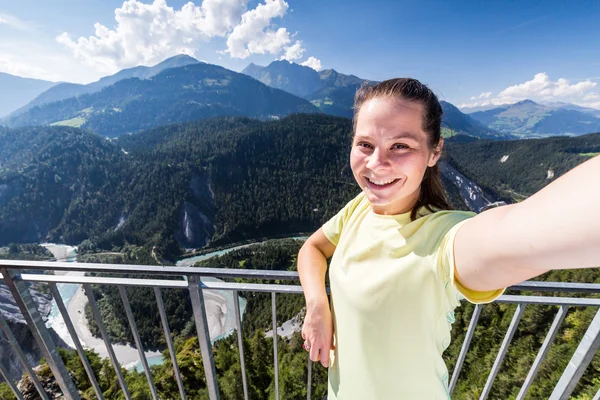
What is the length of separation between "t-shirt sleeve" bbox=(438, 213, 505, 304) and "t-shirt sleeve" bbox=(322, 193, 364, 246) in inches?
27.6

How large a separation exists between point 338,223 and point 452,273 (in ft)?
2.70

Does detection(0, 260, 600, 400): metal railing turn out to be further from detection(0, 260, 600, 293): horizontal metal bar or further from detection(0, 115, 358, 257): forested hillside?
detection(0, 115, 358, 257): forested hillside

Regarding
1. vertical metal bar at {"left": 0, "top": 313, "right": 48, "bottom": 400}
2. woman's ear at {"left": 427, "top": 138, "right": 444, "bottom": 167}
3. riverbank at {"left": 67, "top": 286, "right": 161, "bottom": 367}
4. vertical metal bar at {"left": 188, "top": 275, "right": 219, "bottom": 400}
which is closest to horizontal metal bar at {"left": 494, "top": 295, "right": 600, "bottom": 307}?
woman's ear at {"left": 427, "top": 138, "right": 444, "bottom": 167}

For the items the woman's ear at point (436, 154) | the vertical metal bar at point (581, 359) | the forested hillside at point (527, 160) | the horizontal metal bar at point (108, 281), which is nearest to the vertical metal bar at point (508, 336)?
the vertical metal bar at point (581, 359)

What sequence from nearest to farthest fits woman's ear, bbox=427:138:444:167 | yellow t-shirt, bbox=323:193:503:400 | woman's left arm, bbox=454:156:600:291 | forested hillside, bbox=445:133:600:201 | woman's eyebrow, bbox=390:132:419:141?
1. woman's left arm, bbox=454:156:600:291
2. yellow t-shirt, bbox=323:193:503:400
3. woman's eyebrow, bbox=390:132:419:141
4. woman's ear, bbox=427:138:444:167
5. forested hillside, bbox=445:133:600:201

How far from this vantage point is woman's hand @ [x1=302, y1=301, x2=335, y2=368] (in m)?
1.44

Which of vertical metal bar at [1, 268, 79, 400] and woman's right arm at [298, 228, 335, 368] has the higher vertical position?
woman's right arm at [298, 228, 335, 368]

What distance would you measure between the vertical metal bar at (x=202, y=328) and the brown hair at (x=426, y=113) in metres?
1.34

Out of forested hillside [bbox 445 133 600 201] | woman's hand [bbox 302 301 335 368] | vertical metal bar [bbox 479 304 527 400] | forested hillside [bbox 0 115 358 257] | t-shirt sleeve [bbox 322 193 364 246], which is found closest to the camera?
woman's hand [bbox 302 301 335 368]

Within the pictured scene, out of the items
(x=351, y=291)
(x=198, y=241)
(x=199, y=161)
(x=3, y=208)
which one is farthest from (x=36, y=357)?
(x=3, y=208)

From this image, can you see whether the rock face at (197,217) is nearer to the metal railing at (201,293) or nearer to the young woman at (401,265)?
the metal railing at (201,293)

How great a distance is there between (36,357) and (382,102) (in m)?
34.1

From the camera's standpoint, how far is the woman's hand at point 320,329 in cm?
144

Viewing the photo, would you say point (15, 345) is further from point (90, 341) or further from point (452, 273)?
point (90, 341)
